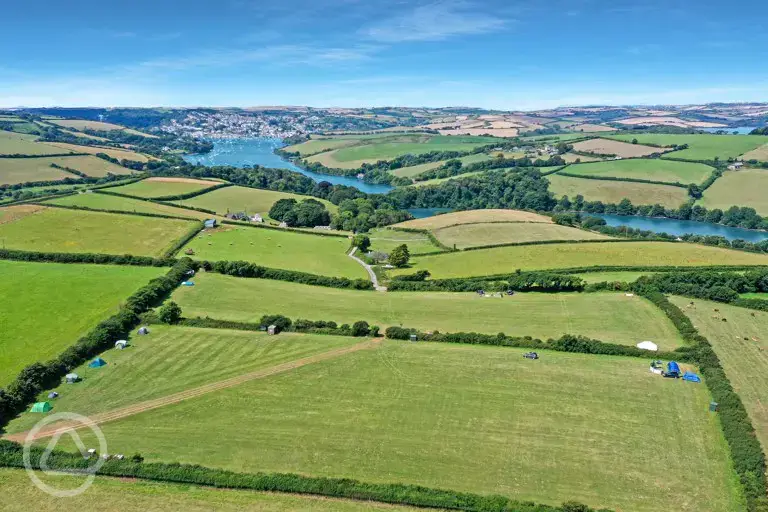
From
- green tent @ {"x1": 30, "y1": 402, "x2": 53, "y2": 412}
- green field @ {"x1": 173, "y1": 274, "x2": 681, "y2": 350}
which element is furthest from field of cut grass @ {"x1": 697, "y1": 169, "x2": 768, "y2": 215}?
green tent @ {"x1": 30, "y1": 402, "x2": 53, "y2": 412}

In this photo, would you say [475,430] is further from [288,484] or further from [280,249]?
[280,249]

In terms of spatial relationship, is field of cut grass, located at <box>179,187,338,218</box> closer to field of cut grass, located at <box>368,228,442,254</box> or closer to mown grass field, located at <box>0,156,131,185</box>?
field of cut grass, located at <box>368,228,442,254</box>

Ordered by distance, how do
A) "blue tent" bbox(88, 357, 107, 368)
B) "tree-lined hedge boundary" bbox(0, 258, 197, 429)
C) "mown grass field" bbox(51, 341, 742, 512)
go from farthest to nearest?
"blue tent" bbox(88, 357, 107, 368) < "tree-lined hedge boundary" bbox(0, 258, 197, 429) < "mown grass field" bbox(51, 341, 742, 512)

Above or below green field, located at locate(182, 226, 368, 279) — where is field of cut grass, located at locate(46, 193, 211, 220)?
above

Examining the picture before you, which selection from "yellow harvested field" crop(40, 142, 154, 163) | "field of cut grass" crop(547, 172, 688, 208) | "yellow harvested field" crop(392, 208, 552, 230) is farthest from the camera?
"yellow harvested field" crop(40, 142, 154, 163)

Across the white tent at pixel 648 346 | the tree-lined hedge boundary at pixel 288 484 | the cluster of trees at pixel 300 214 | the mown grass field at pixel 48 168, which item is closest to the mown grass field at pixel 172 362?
the tree-lined hedge boundary at pixel 288 484

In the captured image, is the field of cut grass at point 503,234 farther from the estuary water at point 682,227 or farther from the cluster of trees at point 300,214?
the estuary water at point 682,227
